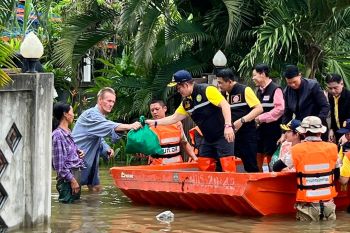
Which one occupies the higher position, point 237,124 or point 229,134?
point 237,124

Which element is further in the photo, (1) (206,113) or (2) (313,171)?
(1) (206,113)

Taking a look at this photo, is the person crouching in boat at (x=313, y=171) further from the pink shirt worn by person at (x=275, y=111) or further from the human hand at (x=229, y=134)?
the pink shirt worn by person at (x=275, y=111)

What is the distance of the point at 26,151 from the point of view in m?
10.0

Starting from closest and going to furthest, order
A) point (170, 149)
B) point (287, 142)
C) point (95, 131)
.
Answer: point (287, 142) < point (95, 131) < point (170, 149)

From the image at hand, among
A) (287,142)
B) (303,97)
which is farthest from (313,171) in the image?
(303,97)

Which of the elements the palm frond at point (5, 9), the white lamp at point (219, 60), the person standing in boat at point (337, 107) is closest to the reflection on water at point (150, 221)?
the person standing in boat at point (337, 107)

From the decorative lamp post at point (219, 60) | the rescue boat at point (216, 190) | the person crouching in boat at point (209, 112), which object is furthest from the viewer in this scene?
the decorative lamp post at point (219, 60)

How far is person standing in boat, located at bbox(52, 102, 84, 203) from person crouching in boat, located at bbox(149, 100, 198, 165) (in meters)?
1.17

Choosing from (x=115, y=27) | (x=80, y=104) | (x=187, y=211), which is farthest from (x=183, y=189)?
(x=80, y=104)

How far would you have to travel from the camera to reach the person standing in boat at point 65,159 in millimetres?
12547

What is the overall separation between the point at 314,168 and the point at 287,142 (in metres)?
1.01

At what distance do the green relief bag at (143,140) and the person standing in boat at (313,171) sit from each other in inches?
95.2

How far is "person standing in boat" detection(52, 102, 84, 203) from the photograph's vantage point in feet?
41.2

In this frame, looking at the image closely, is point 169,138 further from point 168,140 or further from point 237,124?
point 237,124
